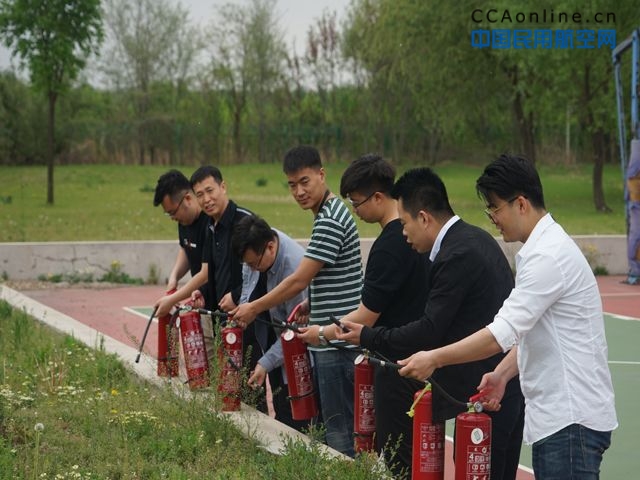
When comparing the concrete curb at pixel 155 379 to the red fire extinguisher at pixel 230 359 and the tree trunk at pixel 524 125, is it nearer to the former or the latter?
the red fire extinguisher at pixel 230 359

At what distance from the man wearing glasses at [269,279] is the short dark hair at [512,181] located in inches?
103

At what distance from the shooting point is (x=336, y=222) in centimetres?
672

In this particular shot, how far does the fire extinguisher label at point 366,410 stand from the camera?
6230 mm

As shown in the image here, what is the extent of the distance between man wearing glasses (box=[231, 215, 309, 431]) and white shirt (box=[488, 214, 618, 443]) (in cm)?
272

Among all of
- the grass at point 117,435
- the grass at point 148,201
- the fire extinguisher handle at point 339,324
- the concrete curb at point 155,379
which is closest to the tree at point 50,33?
the grass at point 148,201

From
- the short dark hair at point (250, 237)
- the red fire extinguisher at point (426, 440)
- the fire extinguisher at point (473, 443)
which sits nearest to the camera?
the fire extinguisher at point (473, 443)

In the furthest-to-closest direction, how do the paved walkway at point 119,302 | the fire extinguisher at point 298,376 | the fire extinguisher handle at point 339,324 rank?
the paved walkway at point 119,302
the fire extinguisher at point 298,376
the fire extinguisher handle at point 339,324

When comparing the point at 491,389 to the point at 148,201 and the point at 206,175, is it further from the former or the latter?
the point at 148,201

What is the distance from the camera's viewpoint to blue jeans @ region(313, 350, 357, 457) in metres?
6.75

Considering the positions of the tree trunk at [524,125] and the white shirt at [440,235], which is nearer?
the white shirt at [440,235]

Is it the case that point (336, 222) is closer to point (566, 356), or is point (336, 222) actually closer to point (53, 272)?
point (566, 356)

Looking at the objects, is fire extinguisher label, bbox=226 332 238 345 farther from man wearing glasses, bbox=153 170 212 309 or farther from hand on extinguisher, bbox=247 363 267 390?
man wearing glasses, bbox=153 170 212 309

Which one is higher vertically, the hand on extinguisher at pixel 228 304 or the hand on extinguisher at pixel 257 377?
the hand on extinguisher at pixel 228 304

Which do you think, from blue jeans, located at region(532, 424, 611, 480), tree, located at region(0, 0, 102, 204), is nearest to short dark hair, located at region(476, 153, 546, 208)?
blue jeans, located at region(532, 424, 611, 480)
